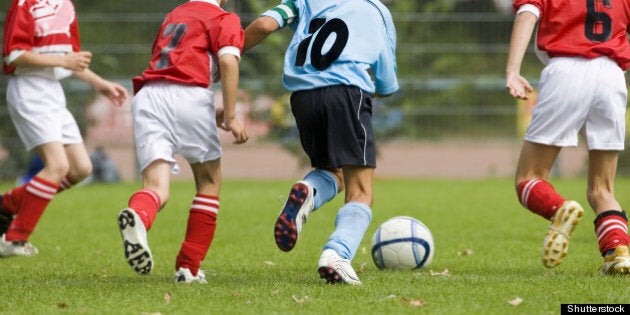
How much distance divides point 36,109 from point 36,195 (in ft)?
1.96

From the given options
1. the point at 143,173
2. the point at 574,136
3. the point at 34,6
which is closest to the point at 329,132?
the point at 143,173

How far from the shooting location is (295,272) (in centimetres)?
632

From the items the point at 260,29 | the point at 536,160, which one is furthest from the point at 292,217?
the point at 536,160

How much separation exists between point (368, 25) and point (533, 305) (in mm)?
1805

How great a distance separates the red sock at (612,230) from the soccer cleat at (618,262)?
1.4 inches

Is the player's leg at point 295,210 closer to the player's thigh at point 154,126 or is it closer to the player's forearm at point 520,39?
the player's thigh at point 154,126

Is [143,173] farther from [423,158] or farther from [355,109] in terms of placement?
[423,158]

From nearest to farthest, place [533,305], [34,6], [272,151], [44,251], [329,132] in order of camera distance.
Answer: [533,305] < [329,132] < [34,6] < [44,251] < [272,151]

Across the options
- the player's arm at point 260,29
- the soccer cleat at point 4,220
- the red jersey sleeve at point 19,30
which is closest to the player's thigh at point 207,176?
the player's arm at point 260,29

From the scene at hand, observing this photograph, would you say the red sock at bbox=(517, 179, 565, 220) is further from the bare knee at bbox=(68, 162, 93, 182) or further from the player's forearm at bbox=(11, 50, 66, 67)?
the bare knee at bbox=(68, 162, 93, 182)

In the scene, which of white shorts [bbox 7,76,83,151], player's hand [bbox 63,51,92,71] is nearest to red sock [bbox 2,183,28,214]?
white shorts [bbox 7,76,83,151]

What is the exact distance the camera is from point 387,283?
18.3ft

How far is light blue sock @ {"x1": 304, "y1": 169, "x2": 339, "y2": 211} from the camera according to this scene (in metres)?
5.67

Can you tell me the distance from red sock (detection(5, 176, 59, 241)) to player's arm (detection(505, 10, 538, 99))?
3351mm
